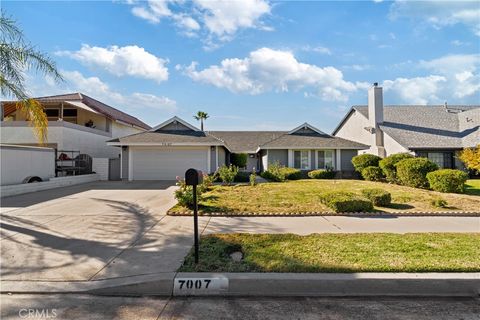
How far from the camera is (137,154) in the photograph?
19.9m

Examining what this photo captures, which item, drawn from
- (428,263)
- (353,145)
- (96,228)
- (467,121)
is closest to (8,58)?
(96,228)

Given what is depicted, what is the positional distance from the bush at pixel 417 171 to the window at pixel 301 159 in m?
8.40

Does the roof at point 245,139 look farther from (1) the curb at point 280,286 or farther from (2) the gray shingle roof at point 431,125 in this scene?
(1) the curb at point 280,286

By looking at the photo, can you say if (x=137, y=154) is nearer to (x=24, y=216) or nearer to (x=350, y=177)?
(x=24, y=216)

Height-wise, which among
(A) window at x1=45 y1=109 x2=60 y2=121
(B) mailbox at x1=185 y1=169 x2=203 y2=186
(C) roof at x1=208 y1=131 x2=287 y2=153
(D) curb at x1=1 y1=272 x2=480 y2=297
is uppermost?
(A) window at x1=45 y1=109 x2=60 y2=121

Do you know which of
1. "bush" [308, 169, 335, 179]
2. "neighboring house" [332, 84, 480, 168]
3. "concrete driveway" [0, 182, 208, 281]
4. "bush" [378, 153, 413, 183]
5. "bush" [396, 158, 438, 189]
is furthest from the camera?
"neighboring house" [332, 84, 480, 168]

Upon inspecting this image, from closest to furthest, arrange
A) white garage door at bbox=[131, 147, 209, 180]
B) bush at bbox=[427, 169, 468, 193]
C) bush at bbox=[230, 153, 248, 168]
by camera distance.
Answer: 1. bush at bbox=[427, 169, 468, 193]
2. white garage door at bbox=[131, 147, 209, 180]
3. bush at bbox=[230, 153, 248, 168]

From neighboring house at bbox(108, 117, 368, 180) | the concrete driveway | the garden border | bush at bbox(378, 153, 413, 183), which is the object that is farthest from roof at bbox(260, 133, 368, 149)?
the garden border

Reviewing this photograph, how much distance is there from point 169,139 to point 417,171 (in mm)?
14464

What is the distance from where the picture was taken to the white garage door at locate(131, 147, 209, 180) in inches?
785

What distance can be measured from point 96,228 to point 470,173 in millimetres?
25679

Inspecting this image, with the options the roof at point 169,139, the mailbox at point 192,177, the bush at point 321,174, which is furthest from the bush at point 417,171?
the mailbox at point 192,177

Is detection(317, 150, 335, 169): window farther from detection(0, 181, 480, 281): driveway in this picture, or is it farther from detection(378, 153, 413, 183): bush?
detection(0, 181, 480, 281): driveway

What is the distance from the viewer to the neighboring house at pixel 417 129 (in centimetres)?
2325
